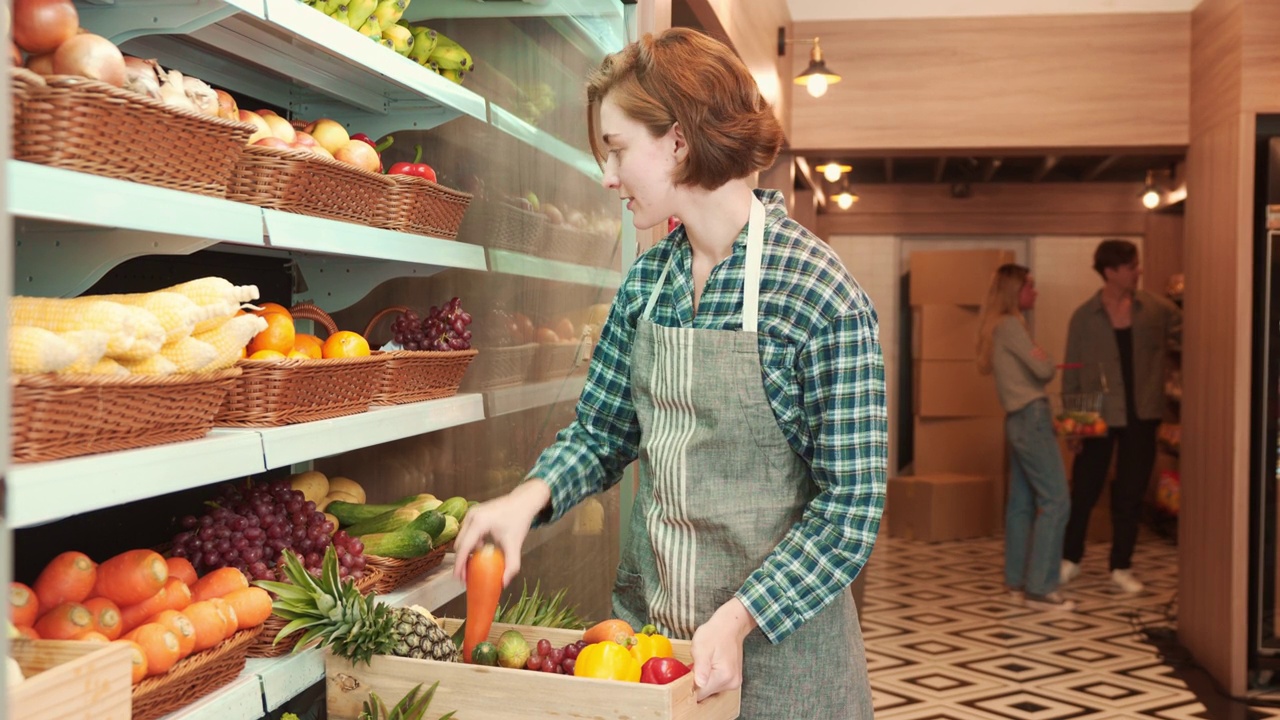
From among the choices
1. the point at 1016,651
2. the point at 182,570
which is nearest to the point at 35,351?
the point at 182,570

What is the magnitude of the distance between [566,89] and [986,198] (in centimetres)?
718

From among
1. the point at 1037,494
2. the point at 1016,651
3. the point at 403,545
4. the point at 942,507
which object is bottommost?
the point at 1016,651

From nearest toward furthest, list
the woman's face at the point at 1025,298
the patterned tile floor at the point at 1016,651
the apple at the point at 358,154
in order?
the apple at the point at 358,154 < the patterned tile floor at the point at 1016,651 < the woman's face at the point at 1025,298

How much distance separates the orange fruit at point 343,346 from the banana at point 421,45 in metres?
0.69

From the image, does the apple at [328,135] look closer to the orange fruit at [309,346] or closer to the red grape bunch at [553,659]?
the orange fruit at [309,346]

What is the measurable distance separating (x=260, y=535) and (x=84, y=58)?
0.82m

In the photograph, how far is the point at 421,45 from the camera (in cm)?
243

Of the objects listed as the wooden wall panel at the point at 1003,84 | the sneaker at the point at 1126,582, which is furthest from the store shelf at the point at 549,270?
the sneaker at the point at 1126,582

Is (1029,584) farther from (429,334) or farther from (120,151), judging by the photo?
(120,151)

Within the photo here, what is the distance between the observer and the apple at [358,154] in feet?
6.84

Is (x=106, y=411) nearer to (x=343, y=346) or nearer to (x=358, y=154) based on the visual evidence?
(x=343, y=346)

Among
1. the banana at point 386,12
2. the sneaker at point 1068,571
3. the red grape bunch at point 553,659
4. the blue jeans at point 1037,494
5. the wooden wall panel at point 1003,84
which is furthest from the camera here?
the sneaker at point 1068,571

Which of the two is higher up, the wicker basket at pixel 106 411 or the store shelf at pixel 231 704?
the wicker basket at pixel 106 411

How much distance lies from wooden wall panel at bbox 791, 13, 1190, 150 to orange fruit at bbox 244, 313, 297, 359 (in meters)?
4.09
